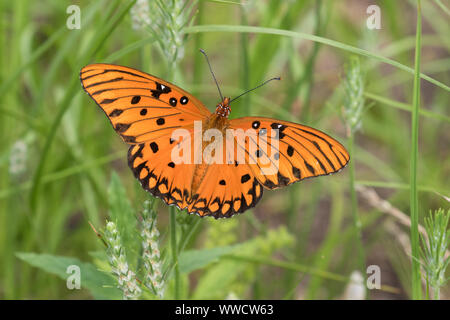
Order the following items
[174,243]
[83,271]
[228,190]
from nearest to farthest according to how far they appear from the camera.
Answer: [174,243]
[83,271]
[228,190]

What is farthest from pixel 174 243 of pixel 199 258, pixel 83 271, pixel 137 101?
pixel 137 101

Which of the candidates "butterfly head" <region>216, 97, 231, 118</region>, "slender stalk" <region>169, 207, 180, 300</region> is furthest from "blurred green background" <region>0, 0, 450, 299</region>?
"butterfly head" <region>216, 97, 231, 118</region>

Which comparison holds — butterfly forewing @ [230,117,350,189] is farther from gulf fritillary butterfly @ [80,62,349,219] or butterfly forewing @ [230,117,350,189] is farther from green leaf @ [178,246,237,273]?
green leaf @ [178,246,237,273]

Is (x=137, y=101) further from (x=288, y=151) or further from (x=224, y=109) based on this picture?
(x=288, y=151)

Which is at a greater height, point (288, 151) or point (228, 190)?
point (288, 151)

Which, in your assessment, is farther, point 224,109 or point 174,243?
point 224,109
